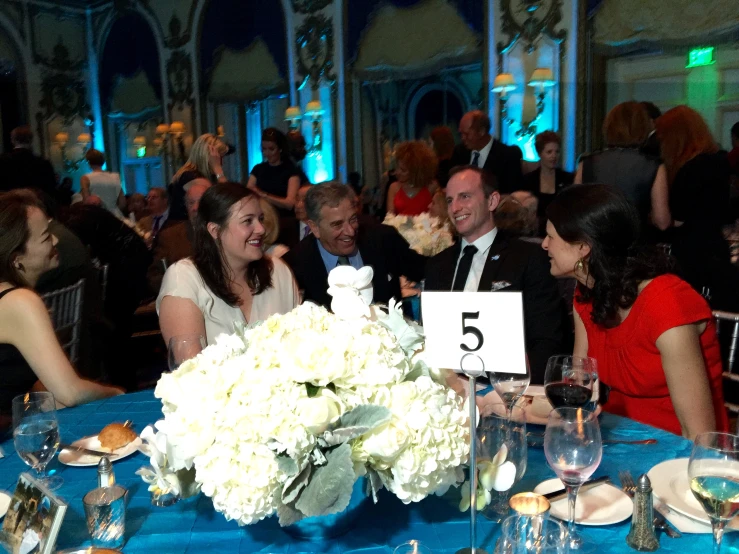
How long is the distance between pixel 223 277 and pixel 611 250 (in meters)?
1.36

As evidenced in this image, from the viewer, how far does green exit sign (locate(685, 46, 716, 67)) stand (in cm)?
561

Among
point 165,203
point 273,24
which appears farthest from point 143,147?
point 165,203

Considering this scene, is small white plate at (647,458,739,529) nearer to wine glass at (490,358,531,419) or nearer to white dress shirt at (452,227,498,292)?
wine glass at (490,358,531,419)

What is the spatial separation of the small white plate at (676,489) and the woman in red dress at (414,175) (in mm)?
3550

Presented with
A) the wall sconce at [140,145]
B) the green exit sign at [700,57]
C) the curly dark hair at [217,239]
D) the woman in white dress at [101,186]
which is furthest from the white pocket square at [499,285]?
the wall sconce at [140,145]

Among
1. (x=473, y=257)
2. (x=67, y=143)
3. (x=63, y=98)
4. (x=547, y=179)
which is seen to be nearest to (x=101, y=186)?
(x=547, y=179)

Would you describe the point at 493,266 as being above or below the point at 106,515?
above

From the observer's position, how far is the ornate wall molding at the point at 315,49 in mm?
9047

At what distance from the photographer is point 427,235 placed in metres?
3.77

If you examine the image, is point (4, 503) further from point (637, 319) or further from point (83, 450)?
point (637, 319)

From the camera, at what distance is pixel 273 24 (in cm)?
977

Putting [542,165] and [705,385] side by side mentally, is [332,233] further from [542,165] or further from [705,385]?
[542,165]

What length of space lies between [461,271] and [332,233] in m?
0.67

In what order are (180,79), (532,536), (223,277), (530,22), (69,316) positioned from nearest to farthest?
(532,536) < (223,277) < (69,316) < (530,22) < (180,79)
